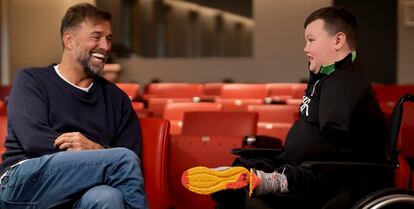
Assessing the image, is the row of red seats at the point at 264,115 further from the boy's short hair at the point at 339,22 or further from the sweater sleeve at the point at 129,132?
the boy's short hair at the point at 339,22

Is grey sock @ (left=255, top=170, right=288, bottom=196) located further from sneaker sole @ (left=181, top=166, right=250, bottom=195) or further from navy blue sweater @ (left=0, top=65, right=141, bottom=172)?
navy blue sweater @ (left=0, top=65, right=141, bottom=172)

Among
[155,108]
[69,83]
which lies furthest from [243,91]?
[69,83]

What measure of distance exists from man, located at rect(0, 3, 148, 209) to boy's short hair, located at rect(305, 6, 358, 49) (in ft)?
2.74

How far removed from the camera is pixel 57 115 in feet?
8.06

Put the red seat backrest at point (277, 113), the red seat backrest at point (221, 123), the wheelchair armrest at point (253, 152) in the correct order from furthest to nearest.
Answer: the red seat backrest at point (277, 113), the red seat backrest at point (221, 123), the wheelchair armrest at point (253, 152)

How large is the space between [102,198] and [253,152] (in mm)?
643

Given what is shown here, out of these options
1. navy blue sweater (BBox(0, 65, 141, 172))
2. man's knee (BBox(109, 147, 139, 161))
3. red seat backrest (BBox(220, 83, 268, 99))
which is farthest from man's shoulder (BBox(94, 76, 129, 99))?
red seat backrest (BBox(220, 83, 268, 99))

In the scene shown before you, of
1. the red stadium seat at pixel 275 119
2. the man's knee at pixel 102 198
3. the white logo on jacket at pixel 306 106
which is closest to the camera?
the man's knee at pixel 102 198

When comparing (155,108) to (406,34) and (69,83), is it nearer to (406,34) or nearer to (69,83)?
(69,83)

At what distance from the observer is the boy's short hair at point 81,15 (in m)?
2.59

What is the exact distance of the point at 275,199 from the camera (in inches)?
87.8

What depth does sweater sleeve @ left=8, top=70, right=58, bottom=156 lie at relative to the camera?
2.32 meters

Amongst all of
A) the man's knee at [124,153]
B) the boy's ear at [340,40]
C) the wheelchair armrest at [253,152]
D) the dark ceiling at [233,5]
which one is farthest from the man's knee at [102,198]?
the dark ceiling at [233,5]

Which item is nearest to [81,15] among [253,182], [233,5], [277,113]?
[253,182]
